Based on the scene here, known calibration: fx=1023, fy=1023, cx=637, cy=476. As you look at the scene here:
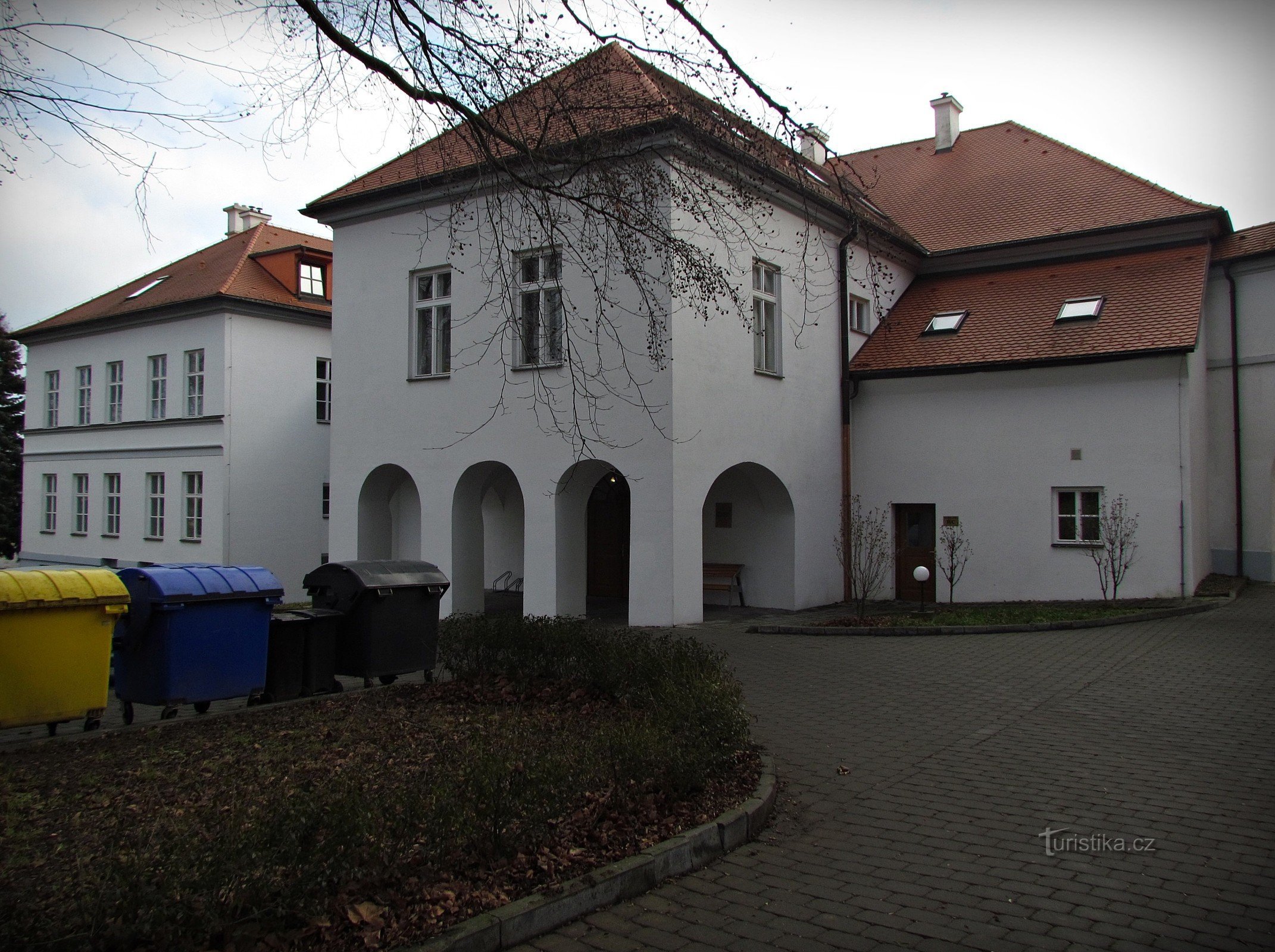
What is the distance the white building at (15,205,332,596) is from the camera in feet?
93.7

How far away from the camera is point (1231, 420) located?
21859 mm

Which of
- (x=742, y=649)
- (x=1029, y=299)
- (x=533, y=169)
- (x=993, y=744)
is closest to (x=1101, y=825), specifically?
(x=993, y=744)

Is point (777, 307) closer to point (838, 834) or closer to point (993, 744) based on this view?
point (993, 744)

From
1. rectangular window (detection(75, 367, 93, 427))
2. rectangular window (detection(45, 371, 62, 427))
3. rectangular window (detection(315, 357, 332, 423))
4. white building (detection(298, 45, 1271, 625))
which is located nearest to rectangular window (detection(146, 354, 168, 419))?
rectangular window (detection(75, 367, 93, 427))

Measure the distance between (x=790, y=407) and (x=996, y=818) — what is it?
1381 centimetres

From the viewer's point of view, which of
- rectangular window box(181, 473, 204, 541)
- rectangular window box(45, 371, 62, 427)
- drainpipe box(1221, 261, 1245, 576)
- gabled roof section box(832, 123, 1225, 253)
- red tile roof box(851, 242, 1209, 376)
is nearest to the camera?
red tile roof box(851, 242, 1209, 376)

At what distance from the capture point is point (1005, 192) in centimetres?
2527

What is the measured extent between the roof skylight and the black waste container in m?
26.1

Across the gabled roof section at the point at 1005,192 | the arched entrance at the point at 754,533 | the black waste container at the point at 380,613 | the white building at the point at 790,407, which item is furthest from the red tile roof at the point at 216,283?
the black waste container at the point at 380,613

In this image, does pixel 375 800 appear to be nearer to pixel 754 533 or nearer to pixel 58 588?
pixel 58 588

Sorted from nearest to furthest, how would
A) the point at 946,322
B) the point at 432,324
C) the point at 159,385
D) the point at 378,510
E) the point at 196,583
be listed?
the point at 196,583
the point at 432,324
the point at 378,510
the point at 946,322
the point at 159,385

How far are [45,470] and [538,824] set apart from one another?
3525 cm

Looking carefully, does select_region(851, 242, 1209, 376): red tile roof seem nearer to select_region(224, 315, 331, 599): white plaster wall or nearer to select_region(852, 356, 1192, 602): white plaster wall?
select_region(852, 356, 1192, 602): white plaster wall

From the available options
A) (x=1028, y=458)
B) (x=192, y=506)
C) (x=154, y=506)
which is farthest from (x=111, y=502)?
(x=1028, y=458)
